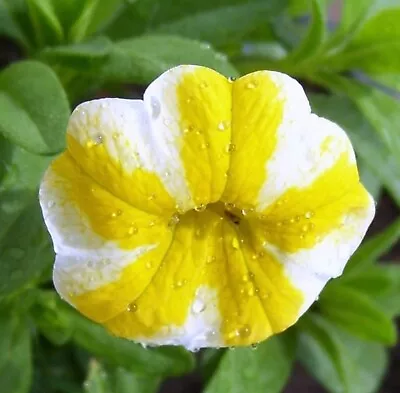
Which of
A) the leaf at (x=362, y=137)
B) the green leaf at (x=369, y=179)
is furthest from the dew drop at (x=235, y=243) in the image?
the green leaf at (x=369, y=179)

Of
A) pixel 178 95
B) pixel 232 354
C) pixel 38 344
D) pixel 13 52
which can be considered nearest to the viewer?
pixel 178 95

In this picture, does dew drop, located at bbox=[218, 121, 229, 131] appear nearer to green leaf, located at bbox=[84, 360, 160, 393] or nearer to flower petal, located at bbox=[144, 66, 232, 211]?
flower petal, located at bbox=[144, 66, 232, 211]

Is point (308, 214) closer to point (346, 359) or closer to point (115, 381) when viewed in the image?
point (115, 381)

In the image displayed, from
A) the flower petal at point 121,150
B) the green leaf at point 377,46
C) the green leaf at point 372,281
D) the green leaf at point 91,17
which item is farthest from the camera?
the green leaf at point 372,281

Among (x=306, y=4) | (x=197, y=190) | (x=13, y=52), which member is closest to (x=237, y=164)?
(x=197, y=190)

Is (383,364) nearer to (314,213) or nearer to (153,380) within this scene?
(153,380)

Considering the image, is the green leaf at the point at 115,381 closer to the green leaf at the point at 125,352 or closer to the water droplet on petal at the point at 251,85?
the green leaf at the point at 125,352

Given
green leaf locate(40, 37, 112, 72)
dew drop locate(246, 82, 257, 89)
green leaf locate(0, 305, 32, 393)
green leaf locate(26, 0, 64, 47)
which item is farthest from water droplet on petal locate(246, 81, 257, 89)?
green leaf locate(0, 305, 32, 393)
